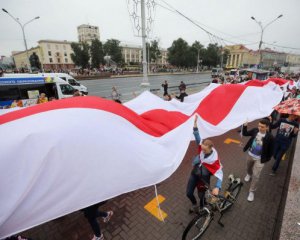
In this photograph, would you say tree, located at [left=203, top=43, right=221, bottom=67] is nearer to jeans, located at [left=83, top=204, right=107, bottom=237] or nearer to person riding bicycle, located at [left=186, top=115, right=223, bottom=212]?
person riding bicycle, located at [left=186, top=115, right=223, bottom=212]

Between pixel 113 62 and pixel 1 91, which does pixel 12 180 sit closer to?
pixel 1 91

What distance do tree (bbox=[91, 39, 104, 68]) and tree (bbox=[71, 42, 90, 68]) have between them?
1435 mm

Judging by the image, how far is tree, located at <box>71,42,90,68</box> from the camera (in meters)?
48.8

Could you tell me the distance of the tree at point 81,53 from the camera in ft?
160

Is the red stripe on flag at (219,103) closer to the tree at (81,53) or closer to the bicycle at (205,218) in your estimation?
the bicycle at (205,218)

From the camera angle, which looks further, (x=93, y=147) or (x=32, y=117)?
(x=32, y=117)

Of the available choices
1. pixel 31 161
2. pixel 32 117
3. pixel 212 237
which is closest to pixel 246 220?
pixel 212 237

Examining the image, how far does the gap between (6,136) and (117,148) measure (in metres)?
1.46

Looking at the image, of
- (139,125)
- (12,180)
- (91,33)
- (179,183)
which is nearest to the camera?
(12,180)

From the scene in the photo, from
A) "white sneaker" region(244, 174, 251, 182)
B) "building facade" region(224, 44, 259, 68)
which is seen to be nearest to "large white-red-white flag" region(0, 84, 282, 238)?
"white sneaker" region(244, 174, 251, 182)

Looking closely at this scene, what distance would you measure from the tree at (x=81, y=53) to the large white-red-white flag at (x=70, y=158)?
52.3 m

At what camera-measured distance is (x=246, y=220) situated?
378 cm

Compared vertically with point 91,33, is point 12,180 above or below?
below

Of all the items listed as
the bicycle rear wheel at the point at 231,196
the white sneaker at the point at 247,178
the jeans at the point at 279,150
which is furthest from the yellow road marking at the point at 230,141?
the bicycle rear wheel at the point at 231,196
